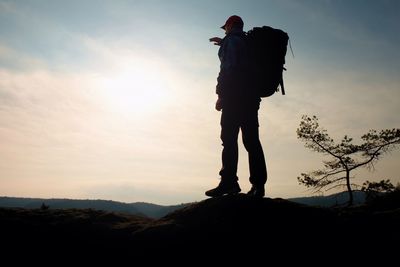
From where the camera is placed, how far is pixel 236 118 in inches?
265

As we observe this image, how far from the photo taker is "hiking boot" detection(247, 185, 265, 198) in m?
6.50

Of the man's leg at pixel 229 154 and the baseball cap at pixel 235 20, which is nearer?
A: the man's leg at pixel 229 154

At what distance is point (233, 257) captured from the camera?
450 cm

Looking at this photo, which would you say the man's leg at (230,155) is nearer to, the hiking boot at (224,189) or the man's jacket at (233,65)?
the hiking boot at (224,189)

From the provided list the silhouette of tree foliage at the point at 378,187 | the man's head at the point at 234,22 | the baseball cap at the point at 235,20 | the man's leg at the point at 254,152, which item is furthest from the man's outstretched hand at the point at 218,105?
the silhouette of tree foliage at the point at 378,187

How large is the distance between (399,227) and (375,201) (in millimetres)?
2497

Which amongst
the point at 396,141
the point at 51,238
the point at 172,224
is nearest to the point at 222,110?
the point at 172,224

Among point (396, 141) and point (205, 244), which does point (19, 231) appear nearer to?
point (205, 244)

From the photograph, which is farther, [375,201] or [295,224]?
[375,201]

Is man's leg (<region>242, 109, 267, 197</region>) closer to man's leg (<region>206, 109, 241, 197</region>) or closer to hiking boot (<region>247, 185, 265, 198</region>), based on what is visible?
hiking boot (<region>247, 185, 265, 198</region>)

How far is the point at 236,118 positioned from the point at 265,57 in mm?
1221

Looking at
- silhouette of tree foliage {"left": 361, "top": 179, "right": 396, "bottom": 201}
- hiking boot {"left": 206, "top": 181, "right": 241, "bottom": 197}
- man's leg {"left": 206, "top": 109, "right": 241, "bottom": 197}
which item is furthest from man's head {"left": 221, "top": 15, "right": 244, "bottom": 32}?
silhouette of tree foliage {"left": 361, "top": 179, "right": 396, "bottom": 201}

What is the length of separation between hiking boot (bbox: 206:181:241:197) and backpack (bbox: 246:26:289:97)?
175 cm

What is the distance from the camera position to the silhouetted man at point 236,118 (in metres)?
6.64
